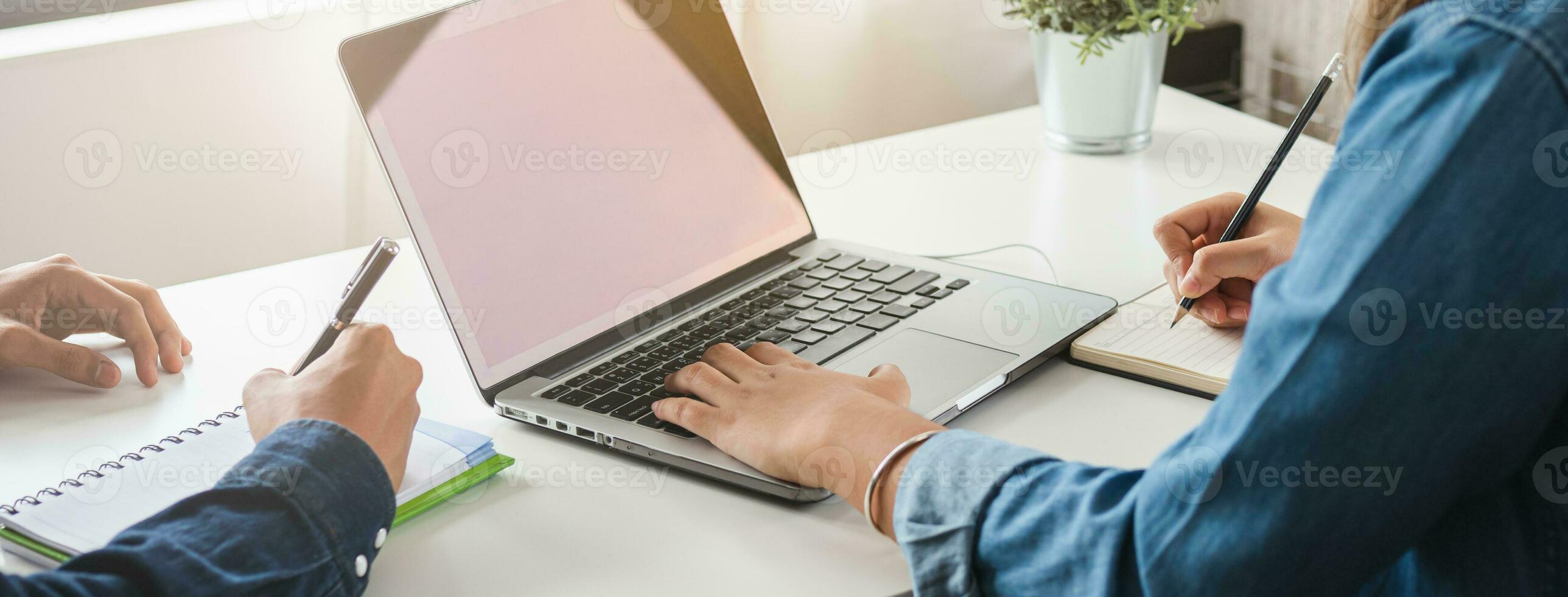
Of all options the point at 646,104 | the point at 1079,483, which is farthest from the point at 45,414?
the point at 1079,483

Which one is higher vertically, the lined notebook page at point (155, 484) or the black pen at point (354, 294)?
the black pen at point (354, 294)

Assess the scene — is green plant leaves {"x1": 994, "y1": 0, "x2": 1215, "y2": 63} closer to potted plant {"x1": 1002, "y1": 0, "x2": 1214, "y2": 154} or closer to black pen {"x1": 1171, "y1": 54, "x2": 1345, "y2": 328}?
potted plant {"x1": 1002, "y1": 0, "x2": 1214, "y2": 154}

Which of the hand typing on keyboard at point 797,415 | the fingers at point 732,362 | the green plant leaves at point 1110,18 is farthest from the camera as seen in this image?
the green plant leaves at point 1110,18

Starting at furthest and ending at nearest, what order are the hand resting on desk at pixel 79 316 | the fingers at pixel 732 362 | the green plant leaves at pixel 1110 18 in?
1. the green plant leaves at pixel 1110 18
2. the hand resting on desk at pixel 79 316
3. the fingers at pixel 732 362

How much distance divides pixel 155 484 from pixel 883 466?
437 millimetres

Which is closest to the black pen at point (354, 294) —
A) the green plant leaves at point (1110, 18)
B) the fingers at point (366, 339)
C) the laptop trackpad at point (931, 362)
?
the fingers at point (366, 339)

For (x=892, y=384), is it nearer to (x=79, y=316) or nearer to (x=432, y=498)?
(x=432, y=498)

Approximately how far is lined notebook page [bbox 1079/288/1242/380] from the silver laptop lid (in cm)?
30

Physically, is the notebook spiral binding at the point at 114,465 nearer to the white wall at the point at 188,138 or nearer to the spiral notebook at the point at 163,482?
the spiral notebook at the point at 163,482

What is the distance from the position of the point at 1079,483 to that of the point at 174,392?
68 centimetres

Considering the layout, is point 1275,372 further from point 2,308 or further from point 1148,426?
point 2,308

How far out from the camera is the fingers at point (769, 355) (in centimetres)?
82

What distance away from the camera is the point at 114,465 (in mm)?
732

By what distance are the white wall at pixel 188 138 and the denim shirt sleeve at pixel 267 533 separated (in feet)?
3.70
